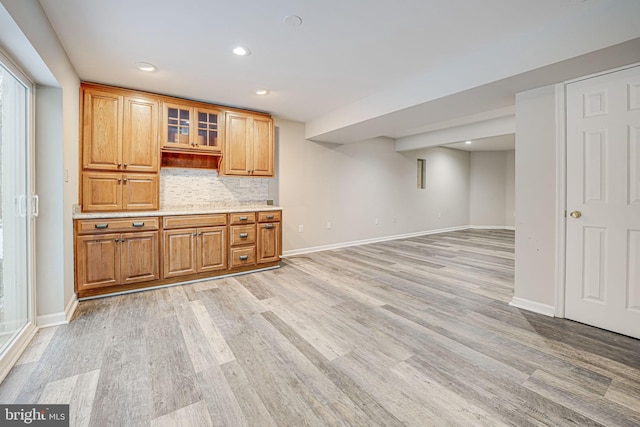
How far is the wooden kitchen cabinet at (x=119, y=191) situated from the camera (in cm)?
317

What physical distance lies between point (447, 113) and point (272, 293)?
10.2 feet

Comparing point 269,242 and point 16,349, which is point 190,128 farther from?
point 16,349

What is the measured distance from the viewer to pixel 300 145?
5.19 meters

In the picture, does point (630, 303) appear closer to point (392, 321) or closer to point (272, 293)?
point (392, 321)

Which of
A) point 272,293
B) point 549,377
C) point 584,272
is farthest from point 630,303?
point 272,293

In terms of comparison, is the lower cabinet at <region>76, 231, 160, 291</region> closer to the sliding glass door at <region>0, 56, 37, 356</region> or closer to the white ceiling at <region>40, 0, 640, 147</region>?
the sliding glass door at <region>0, 56, 37, 356</region>

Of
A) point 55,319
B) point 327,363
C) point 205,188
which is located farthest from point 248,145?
point 327,363

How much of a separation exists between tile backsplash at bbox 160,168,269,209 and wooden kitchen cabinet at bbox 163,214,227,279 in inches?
27.5

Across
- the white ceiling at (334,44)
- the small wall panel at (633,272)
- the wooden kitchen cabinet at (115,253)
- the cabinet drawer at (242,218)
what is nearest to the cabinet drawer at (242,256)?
the cabinet drawer at (242,218)

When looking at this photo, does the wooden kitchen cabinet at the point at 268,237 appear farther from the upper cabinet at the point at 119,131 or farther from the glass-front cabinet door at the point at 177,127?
the upper cabinet at the point at 119,131

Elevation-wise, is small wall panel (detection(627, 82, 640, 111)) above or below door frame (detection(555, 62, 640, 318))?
above

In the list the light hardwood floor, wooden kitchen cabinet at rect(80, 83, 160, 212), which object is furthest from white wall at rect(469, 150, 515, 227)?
wooden kitchen cabinet at rect(80, 83, 160, 212)

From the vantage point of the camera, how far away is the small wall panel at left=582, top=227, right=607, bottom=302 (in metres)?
2.34

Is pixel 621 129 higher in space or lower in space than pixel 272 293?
higher
